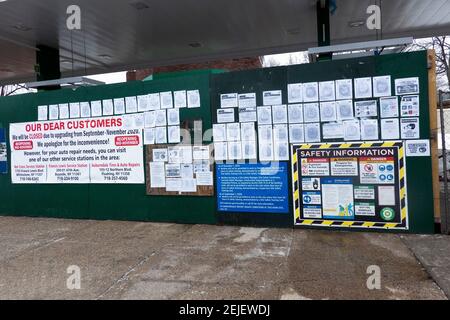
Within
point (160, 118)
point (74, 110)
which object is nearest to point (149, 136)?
point (160, 118)

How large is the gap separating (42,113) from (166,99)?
2.95 metres

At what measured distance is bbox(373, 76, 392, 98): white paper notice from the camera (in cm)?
574

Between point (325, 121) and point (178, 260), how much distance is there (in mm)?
3158

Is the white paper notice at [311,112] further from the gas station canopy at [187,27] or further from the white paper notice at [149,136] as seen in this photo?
the gas station canopy at [187,27]

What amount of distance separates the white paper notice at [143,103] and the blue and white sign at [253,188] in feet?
5.86

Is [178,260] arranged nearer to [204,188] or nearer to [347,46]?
[204,188]

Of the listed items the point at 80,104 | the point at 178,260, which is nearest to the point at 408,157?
the point at 178,260

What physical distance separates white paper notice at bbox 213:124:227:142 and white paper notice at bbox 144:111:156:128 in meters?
1.22

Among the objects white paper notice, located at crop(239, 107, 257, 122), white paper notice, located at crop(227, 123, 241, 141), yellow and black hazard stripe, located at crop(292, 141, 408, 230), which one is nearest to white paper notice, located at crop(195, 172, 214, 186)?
white paper notice, located at crop(227, 123, 241, 141)

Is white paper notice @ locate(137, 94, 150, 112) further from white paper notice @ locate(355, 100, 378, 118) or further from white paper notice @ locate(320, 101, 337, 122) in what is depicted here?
white paper notice @ locate(355, 100, 378, 118)

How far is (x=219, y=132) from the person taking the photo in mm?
6691

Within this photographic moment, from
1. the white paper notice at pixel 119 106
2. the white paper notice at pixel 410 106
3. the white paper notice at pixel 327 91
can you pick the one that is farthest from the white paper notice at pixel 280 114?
the white paper notice at pixel 119 106

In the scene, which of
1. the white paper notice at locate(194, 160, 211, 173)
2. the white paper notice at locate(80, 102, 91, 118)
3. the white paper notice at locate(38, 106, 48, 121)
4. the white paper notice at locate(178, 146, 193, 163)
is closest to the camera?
the white paper notice at locate(194, 160, 211, 173)

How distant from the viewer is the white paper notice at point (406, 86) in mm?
5633
